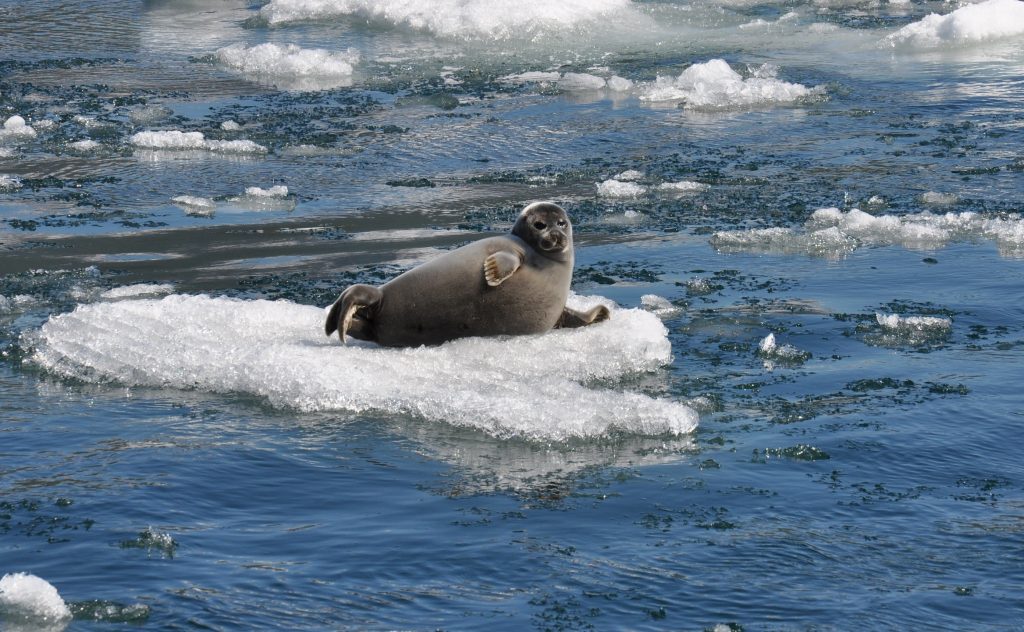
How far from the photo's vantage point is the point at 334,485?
21.7 ft

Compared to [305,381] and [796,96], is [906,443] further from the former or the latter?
[796,96]

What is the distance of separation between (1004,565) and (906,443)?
4.80ft

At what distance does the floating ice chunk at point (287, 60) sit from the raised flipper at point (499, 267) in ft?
37.2

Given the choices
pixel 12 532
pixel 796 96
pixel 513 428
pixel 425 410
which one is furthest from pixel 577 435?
pixel 796 96

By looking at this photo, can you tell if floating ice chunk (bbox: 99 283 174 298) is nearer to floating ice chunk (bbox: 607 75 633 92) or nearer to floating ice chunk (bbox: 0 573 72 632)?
floating ice chunk (bbox: 0 573 72 632)

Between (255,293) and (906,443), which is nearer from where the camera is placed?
(906,443)

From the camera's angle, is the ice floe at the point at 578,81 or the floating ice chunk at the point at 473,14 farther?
the floating ice chunk at the point at 473,14

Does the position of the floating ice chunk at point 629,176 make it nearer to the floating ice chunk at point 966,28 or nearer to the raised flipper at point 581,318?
the raised flipper at point 581,318

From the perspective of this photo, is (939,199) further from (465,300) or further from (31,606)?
(31,606)

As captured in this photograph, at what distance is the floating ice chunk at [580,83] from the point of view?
60.3ft

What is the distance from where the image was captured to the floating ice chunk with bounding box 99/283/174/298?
10.2 meters

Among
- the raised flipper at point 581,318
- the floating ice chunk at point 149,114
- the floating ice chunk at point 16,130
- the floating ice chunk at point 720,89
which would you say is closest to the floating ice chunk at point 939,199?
the floating ice chunk at point 720,89

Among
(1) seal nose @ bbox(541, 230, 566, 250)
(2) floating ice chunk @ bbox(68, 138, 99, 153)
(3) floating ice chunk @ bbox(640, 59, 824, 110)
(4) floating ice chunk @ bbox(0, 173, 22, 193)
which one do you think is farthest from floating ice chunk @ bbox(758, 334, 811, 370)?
(2) floating ice chunk @ bbox(68, 138, 99, 153)

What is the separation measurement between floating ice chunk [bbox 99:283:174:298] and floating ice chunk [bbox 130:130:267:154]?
4805mm
